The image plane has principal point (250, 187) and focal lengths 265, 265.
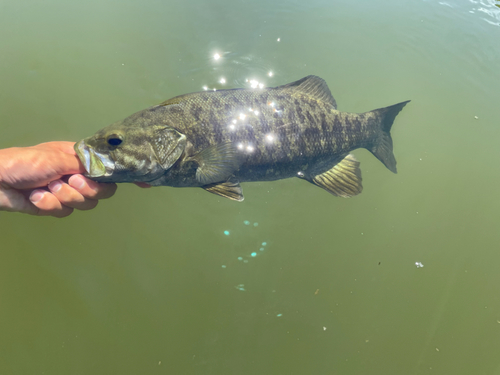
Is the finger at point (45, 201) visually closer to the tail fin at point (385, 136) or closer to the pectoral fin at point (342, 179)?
the pectoral fin at point (342, 179)

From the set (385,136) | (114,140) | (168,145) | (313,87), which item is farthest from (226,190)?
(385,136)

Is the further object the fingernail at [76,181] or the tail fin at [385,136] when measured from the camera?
the tail fin at [385,136]

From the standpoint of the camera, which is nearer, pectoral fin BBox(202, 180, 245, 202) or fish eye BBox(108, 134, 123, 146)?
fish eye BBox(108, 134, 123, 146)

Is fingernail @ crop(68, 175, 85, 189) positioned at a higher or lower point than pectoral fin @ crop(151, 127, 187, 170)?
lower

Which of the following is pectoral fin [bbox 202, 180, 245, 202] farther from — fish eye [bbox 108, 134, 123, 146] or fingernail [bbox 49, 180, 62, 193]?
fingernail [bbox 49, 180, 62, 193]

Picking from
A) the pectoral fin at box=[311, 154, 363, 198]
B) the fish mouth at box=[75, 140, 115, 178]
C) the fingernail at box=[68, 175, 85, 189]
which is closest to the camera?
the fish mouth at box=[75, 140, 115, 178]

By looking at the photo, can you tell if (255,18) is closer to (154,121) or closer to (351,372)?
(154,121)

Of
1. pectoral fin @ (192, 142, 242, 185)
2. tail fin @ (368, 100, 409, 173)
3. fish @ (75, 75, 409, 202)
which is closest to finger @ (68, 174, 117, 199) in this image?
fish @ (75, 75, 409, 202)

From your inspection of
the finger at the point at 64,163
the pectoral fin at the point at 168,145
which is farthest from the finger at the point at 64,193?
the pectoral fin at the point at 168,145
